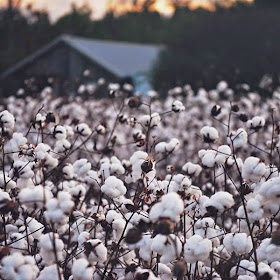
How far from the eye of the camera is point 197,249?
1.86m

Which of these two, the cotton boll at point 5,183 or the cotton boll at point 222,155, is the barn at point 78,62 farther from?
the cotton boll at point 5,183

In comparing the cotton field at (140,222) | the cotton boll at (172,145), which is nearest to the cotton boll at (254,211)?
the cotton field at (140,222)

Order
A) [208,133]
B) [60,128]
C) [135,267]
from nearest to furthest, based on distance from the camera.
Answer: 1. [135,267]
2. [208,133]
3. [60,128]

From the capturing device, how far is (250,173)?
7.29ft

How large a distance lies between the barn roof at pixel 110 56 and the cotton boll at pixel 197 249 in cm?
2144

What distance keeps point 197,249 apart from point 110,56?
1008 inches

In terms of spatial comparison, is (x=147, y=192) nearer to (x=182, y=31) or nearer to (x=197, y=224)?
(x=197, y=224)

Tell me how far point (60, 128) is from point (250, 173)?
1047 mm

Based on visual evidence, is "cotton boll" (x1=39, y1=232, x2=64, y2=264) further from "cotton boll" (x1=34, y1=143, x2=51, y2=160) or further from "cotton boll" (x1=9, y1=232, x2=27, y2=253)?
"cotton boll" (x1=34, y1=143, x2=51, y2=160)

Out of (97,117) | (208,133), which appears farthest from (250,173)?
(97,117)

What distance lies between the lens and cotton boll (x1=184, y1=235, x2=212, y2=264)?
1860 millimetres

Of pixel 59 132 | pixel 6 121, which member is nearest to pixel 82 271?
pixel 6 121

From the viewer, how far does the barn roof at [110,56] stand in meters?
25.0

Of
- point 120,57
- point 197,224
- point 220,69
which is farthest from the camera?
point 120,57
